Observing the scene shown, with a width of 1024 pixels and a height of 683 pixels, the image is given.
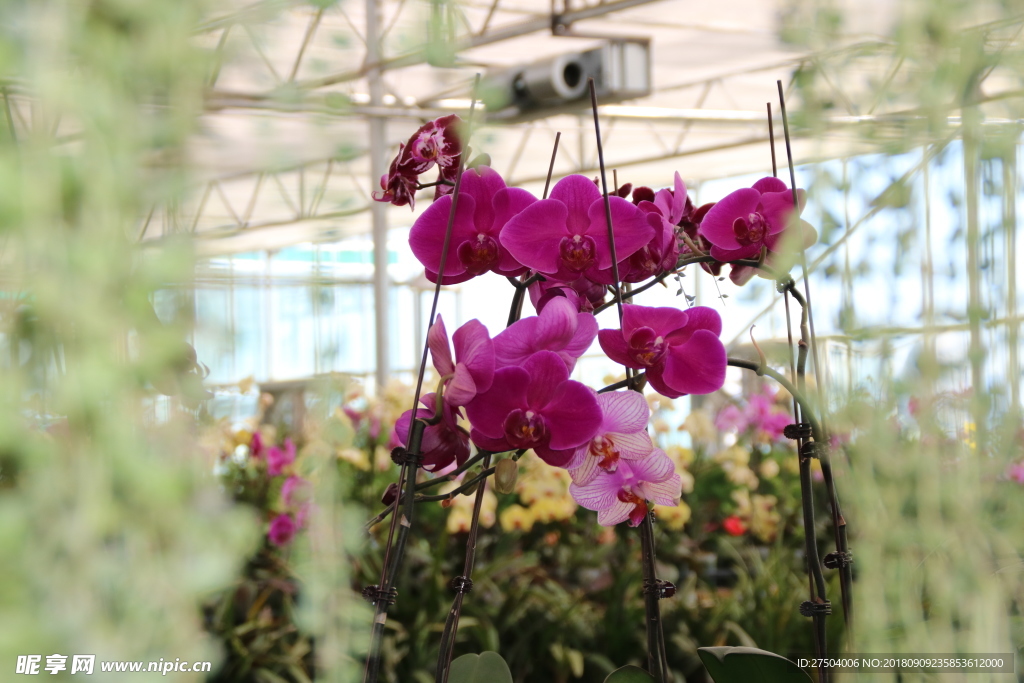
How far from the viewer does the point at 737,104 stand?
9.36 meters

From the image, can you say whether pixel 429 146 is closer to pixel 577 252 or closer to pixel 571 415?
pixel 577 252

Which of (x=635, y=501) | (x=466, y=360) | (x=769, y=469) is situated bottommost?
(x=769, y=469)

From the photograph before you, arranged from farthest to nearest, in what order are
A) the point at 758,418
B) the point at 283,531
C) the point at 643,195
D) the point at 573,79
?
the point at 573,79 < the point at 758,418 < the point at 283,531 < the point at 643,195

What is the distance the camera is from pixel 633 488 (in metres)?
0.64

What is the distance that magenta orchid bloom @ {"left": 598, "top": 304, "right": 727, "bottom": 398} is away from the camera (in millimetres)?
574

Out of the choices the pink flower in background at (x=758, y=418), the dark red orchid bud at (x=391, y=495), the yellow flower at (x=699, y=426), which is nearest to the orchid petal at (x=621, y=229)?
the dark red orchid bud at (x=391, y=495)

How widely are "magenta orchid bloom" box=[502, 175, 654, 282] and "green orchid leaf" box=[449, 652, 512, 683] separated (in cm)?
30

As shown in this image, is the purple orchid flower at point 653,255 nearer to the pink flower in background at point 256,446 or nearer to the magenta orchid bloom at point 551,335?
the magenta orchid bloom at point 551,335

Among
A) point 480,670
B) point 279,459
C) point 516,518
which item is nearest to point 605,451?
point 480,670

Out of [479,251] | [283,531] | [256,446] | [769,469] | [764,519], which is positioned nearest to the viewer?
[479,251]

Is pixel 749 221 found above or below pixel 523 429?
above

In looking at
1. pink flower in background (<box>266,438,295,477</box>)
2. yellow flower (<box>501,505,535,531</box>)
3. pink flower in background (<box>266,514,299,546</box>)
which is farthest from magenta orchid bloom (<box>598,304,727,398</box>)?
pink flower in background (<box>266,438,295,477</box>)

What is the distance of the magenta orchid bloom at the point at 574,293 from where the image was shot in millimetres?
649

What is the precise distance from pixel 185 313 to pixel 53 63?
0.11m
